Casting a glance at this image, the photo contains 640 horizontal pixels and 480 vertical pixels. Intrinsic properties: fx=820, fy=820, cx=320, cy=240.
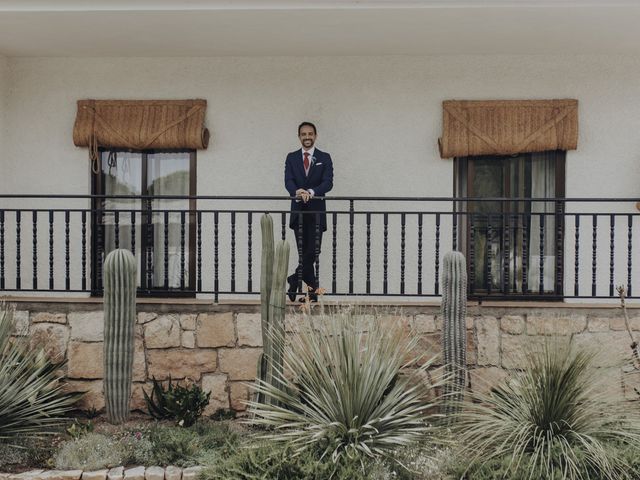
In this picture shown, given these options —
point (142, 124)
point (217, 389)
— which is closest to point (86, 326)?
point (217, 389)

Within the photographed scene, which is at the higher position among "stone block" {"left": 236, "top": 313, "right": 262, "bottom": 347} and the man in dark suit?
the man in dark suit

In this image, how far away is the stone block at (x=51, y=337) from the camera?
24.7 ft

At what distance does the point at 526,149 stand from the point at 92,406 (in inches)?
203

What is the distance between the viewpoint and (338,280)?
9.12 metres

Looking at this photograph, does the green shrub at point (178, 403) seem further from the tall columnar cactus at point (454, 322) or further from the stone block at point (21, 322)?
the tall columnar cactus at point (454, 322)

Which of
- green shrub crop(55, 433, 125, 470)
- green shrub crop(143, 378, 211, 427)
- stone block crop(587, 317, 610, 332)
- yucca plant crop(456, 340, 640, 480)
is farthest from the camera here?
stone block crop(587, 317, 610, 332)

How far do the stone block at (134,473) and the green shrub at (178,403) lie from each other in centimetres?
85

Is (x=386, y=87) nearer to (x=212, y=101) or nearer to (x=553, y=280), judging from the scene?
(x=212, y=101)

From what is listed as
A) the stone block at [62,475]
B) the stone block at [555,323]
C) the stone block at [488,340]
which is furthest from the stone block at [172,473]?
the stone block at [555,323]

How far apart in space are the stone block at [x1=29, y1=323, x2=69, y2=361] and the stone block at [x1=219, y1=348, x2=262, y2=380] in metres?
1.45

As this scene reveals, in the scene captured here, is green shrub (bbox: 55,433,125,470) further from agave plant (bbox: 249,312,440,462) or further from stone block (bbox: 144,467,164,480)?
agave plant (bbox: 249,312,440,462)

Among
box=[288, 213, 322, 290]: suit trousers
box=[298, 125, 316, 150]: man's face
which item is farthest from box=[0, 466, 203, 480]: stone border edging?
box=[298, 125, 316, 150]: man's face

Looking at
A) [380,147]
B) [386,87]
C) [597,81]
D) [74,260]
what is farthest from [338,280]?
[597,81]

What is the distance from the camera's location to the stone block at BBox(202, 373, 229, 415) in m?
7.55
